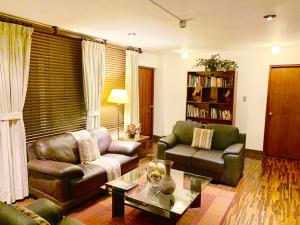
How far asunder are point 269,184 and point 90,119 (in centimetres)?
314

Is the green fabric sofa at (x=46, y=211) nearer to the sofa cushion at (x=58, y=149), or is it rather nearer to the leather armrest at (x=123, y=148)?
the sofa cushion at (x=58, y=149)

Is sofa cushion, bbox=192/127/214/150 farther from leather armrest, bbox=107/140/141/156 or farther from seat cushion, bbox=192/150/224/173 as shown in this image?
leather armrest, bbox=107/140/141/156

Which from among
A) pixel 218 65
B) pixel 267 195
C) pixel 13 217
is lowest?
pixel 267 195

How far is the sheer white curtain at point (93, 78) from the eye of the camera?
12.8ft

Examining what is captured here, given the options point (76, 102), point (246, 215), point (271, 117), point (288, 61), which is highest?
point (288, 61)

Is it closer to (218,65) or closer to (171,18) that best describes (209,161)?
(171,18)

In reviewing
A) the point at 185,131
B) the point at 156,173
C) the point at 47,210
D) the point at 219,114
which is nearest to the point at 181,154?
the point at 185,131

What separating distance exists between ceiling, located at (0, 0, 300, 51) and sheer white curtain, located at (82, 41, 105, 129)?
260 mm

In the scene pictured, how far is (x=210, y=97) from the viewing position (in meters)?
5.55

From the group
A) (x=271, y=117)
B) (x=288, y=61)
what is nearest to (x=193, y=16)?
(x=288, y=61)

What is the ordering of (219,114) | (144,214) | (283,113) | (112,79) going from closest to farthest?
(144,214), (112,79), (283,113), (219,114)

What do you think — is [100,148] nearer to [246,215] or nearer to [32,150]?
[32,150]

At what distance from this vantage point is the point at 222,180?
12.0 ft

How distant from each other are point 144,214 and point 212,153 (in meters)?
1.72
